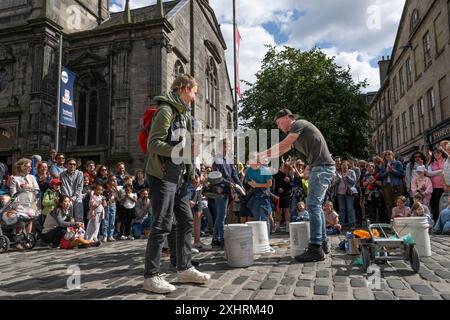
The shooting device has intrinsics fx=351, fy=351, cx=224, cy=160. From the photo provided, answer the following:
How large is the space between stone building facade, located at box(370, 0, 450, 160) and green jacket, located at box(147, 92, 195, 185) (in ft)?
63.4

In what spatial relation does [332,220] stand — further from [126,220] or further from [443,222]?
[126,220]

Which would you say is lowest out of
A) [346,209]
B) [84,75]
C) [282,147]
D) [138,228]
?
[138,228]

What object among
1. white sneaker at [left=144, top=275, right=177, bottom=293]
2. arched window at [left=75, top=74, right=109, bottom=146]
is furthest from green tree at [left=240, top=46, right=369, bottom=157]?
white sneaker at [left=144, top=275, right=177, bottom=293]

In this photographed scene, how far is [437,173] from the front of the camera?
896cm

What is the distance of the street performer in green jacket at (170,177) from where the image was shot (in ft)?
11.4

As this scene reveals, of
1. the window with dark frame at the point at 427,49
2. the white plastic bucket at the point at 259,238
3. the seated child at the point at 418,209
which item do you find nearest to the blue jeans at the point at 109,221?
the white plastic bucket at the point at 259,238

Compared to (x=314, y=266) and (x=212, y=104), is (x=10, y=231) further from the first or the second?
(x=212, y=104)

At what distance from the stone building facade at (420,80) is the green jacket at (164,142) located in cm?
1931

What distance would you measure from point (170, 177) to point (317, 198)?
2304 mm

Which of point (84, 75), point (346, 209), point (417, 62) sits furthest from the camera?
point (417, 62)

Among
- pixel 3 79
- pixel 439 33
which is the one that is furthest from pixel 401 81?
pixel 3 79

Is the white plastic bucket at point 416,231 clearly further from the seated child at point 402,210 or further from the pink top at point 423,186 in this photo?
the pink top at point 423,186
